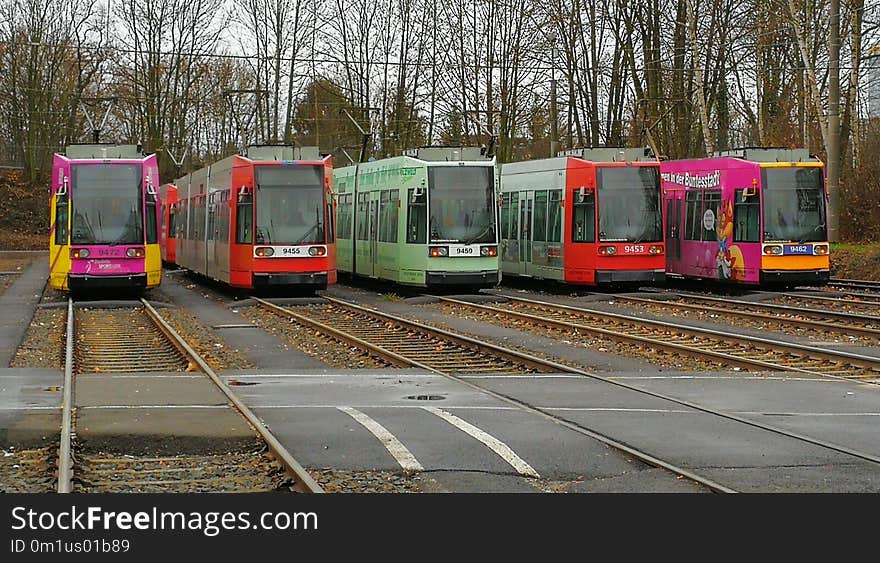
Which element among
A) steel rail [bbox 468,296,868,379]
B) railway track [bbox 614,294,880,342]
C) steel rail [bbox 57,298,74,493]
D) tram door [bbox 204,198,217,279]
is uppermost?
tram door [bbox 204,198,217,279]

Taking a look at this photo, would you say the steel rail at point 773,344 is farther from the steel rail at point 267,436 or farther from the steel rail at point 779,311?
the steel rail at point 267,436

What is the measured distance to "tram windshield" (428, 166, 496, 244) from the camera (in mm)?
28625

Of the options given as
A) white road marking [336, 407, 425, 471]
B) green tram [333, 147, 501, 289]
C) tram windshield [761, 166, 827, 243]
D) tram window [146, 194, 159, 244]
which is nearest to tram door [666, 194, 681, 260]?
tram windshield [761, 166, 827, 243]

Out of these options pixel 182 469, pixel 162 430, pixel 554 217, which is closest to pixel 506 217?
pixel 554 217

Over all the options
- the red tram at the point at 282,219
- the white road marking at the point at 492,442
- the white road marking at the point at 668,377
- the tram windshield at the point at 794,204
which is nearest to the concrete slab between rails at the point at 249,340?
the red tram at the point at 282,219

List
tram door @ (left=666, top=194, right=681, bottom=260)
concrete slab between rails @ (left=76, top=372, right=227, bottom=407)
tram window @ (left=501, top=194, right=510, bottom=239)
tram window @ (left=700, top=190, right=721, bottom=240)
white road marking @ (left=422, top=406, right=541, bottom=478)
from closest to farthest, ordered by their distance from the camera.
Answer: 1. white road marking @ (left=422, top=406, right=541, bottom=478)
2. concrete slab between rails @ (left=76, top=372, right=227, bottom=407)
3. tram window @ (left=700, top=190, right=721, bottom=240)
4. tram door @ (left=666, top=194, right=681, bottom=260)
5. tram window @ (left=501, top=194, right=510, bottom=239)

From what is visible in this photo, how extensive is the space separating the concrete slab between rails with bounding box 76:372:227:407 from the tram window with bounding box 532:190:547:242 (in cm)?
1702

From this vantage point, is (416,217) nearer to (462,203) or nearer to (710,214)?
(462,203)

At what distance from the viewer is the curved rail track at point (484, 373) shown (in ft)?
32.9

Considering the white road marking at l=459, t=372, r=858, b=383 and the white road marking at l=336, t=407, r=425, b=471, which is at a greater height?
the white road marking at l=336, t=407, r=425, b=471

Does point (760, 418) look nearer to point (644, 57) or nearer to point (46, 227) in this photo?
point (644, 57)

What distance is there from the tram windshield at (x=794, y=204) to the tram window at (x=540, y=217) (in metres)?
5.26

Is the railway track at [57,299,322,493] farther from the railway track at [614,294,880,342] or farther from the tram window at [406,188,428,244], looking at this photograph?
the tram window at [406,188,428,244]

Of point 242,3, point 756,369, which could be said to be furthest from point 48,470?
point 242,3
